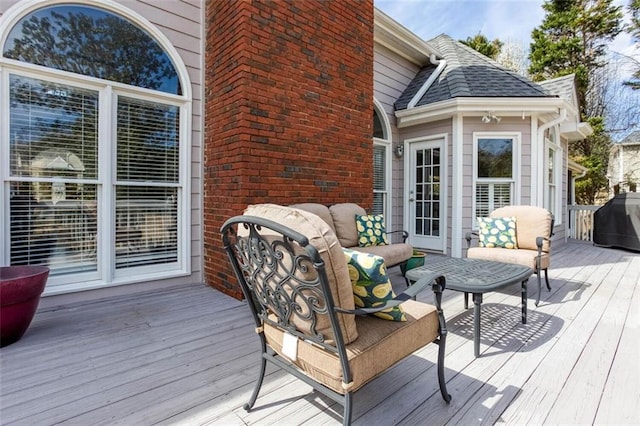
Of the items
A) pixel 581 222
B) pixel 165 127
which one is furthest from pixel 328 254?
pixel 581 222

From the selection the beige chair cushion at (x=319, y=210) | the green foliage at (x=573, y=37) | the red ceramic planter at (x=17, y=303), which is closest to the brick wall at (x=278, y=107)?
the beige chair cushion at (x=319, y=210)

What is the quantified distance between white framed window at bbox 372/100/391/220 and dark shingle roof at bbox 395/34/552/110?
0.54m

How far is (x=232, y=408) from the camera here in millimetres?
1684

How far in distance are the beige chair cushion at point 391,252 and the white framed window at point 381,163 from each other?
2054 mm

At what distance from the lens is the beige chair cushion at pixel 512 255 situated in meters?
3.56

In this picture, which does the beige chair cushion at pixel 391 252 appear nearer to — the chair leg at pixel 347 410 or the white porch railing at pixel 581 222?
the chair leg at pixel 347 410

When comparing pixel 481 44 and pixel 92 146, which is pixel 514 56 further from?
pixel 92 146

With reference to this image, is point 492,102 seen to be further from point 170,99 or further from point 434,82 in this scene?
point 170,99

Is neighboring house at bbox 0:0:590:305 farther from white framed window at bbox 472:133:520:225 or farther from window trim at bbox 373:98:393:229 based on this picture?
window trim at bbox 373:98:393:229

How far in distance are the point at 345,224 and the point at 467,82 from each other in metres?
4.03

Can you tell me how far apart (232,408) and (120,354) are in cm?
113

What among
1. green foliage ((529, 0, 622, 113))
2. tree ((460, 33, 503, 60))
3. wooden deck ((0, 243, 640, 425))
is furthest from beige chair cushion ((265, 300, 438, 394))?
tree ((460, 33, 503, 60))

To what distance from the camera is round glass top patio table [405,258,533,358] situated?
2.32 metres

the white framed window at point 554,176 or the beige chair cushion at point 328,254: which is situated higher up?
the white framed window at point 554,176
